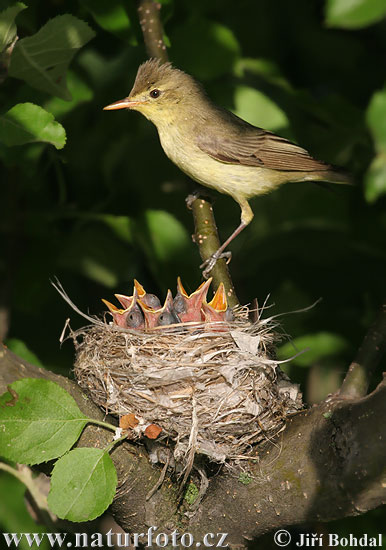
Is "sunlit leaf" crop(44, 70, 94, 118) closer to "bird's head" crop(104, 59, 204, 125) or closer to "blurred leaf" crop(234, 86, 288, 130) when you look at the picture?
"bird's head" crop(104, 59, 204, 125)

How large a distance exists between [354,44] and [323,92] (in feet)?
1.61

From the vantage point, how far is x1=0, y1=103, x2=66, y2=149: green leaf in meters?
3.14

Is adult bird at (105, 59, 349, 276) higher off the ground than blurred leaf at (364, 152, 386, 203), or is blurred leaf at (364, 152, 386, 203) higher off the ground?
blurred leaf at (364, 152, 386, 203)

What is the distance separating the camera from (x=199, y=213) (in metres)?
4.15

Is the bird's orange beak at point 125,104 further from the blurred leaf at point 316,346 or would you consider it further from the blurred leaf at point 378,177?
the blurred leaf at point 378,177

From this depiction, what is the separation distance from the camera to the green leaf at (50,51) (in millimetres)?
3404

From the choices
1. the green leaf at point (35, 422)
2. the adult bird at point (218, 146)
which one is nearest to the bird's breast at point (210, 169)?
the adult bird at point (218, 146)

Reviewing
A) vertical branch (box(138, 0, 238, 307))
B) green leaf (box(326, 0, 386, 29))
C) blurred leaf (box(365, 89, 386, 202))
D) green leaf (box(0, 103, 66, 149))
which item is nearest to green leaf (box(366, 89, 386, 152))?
blurred leaf (box(365, 89, 386, 202))

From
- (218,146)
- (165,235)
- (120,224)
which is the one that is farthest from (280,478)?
(218,146)

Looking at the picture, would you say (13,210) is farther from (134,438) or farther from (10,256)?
(134,438)

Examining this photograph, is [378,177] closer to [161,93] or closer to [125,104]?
[125,104]

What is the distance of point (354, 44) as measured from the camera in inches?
246

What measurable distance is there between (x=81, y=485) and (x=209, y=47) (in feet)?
8.69

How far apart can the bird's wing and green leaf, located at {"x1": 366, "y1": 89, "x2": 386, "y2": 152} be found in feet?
8.48
